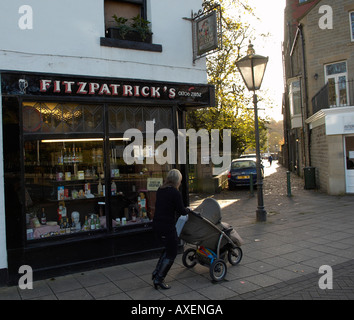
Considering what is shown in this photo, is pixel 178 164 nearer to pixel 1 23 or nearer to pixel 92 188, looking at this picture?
pixel 92 188

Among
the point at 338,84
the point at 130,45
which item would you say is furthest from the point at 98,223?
the point at 338,84

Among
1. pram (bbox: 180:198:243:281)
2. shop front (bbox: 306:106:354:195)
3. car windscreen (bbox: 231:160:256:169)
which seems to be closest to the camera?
pram (bbox: 180:198:243:281)

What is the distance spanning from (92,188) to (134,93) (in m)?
2.00

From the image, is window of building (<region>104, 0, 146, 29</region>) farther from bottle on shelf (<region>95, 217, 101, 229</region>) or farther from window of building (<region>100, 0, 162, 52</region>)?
bottle on shelf (<region>95, 217, 101, 229</region>)

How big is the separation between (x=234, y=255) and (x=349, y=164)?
10678 mm

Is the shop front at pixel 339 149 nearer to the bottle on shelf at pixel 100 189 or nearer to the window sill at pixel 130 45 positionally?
the window sill at pixel 130 45

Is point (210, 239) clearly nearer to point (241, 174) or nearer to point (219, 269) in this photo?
point (219, 269)

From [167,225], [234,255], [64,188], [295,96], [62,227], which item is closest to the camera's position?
[167,225]

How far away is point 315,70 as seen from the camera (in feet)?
55.1

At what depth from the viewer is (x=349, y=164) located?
14281 mm

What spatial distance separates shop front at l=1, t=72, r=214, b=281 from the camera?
531 centimetres

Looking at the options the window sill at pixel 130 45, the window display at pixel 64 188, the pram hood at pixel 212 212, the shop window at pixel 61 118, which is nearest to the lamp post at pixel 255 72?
the window sill at pixel 130 45

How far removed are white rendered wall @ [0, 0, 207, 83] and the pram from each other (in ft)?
9.65

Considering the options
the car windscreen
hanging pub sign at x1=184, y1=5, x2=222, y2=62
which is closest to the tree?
the car windscreen
